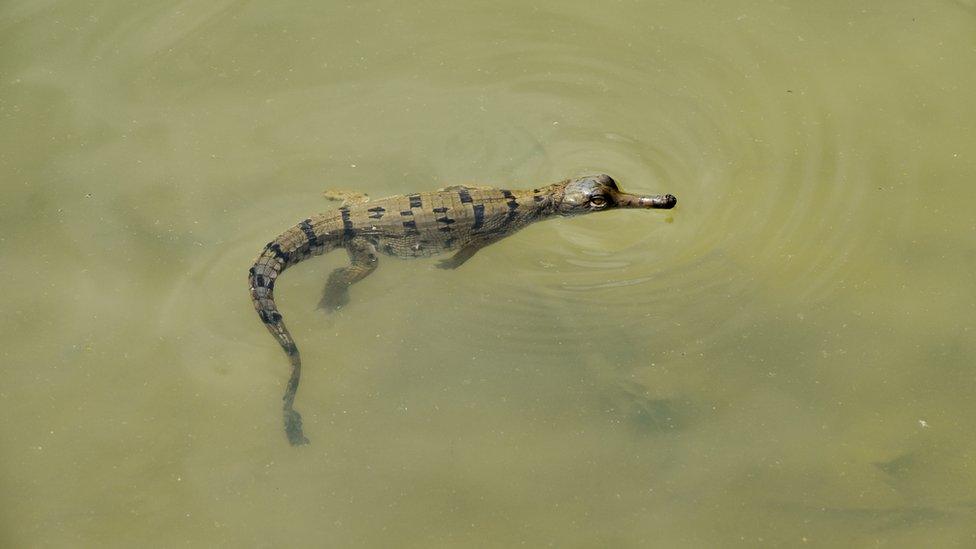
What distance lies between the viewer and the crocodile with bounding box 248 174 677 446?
7.09 m

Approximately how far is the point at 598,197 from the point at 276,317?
2959 millimetres

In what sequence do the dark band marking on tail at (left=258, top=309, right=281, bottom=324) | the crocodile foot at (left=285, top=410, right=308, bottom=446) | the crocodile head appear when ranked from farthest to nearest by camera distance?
the crocodile head < the dark band marking on tail at (left=258, top=309, right=281, bottom=324) < the crocodile foot at (left=285, top=410, right=308, bottom=446)

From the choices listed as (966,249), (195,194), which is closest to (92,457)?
(195,194)

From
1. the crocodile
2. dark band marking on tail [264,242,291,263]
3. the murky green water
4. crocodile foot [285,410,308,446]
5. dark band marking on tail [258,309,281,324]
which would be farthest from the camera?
the crocodile

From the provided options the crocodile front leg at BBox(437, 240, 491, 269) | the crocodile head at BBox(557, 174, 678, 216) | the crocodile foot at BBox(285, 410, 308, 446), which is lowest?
the crocodile foot at BBox(285, 410, 308, 446)

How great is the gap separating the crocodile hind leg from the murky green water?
0.39 feet

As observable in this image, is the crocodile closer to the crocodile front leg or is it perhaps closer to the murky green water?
the crocodile front leg

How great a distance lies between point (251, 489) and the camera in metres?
6.22

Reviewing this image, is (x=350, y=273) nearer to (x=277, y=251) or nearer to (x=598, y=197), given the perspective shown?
(x=277, y=251)

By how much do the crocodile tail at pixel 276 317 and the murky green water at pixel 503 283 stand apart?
0.10 metres

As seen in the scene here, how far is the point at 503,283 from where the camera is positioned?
23.7ft

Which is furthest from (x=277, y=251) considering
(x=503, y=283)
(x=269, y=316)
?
(x=503, y=283)

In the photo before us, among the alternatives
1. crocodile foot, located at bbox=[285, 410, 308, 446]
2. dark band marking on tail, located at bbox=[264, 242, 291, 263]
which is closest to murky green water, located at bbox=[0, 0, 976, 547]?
crocodile foot, located at bbox=[285, 410, 308, 446]

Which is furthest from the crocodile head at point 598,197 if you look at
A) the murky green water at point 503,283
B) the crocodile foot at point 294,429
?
the crocodile foot at point 294,429
